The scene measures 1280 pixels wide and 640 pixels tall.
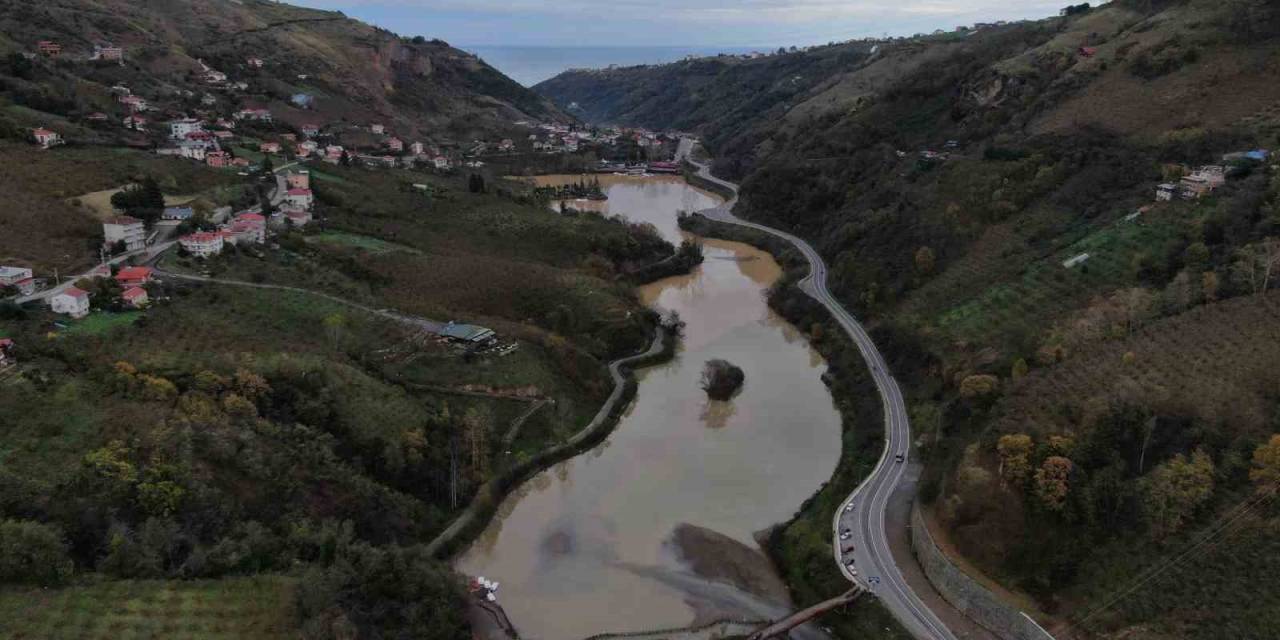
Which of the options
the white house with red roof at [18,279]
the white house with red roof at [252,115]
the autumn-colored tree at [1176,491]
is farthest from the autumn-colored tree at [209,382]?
the white house with red roof at [252,115]

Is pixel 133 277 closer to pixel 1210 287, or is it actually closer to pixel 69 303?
pixel 69 303

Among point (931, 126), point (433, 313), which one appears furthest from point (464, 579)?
point (931, 126)

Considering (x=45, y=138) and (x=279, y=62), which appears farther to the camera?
(x=279, y=62)

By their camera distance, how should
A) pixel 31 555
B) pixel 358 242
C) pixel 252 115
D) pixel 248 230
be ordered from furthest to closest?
pixel 252 115 < pixel 358 242 < pixel 248 230 < pixel 31 555

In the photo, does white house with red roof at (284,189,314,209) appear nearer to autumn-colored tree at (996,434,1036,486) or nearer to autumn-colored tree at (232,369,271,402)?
autumn-colored tree at (232,369,271,402)

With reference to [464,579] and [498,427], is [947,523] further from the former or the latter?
[498,427]

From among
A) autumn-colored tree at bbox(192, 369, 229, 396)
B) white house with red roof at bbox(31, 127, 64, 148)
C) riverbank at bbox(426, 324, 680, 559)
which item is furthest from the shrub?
white house with red roof at bbox(31, 127, 64, 148)

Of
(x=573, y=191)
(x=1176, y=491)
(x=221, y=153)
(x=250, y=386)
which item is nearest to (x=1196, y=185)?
(x=1176, y=491)
